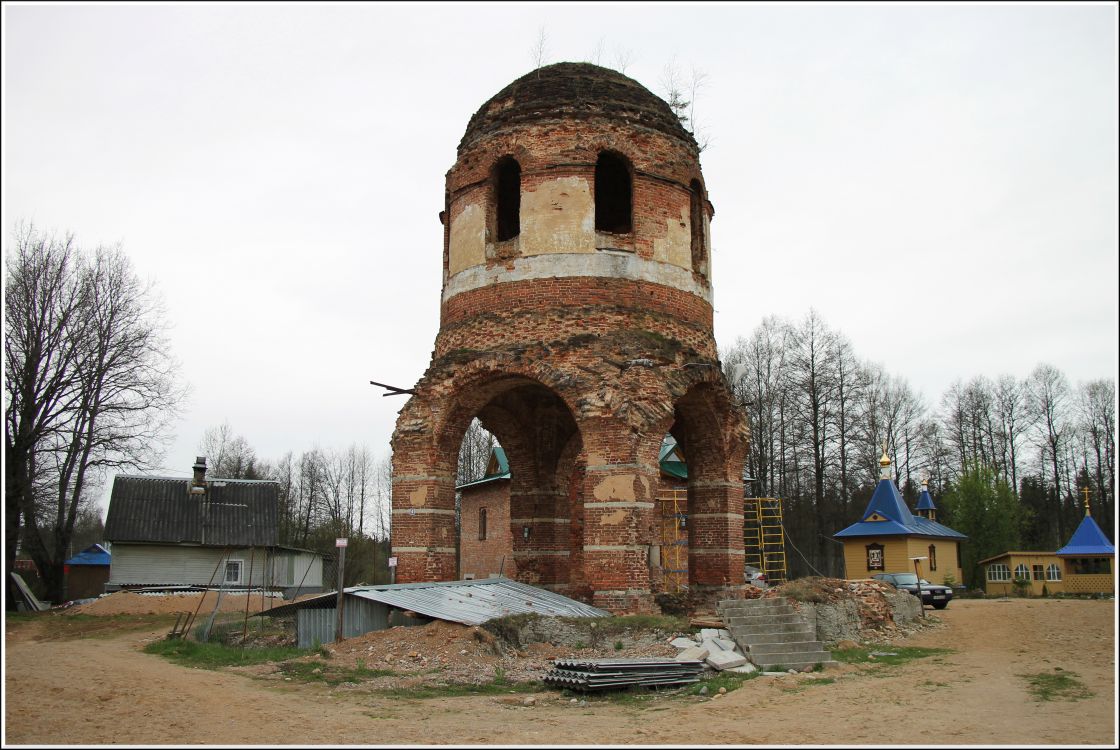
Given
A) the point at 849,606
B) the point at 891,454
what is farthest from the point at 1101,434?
the point at 849,606

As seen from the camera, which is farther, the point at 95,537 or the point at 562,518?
the point at 95,537

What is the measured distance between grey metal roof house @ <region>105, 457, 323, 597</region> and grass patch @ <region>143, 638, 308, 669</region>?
14.7 meters

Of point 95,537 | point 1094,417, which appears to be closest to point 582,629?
point 1094,417

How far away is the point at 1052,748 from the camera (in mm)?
7316

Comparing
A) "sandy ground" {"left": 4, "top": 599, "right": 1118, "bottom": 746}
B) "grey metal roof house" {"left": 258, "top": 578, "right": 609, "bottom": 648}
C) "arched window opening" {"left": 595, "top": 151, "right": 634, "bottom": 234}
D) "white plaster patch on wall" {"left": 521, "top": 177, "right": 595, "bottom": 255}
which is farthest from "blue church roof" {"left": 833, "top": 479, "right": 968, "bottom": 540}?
"grey metal roof house" {"left": 258, "top": 578, "right": 609, "bottom": 648}

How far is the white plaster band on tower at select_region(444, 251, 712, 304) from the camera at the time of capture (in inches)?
671

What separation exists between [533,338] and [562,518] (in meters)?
5.68

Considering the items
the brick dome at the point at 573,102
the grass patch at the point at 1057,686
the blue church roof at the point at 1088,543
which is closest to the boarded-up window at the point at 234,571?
the brick dome at the point at 573,102

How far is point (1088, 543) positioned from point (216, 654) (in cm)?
3247

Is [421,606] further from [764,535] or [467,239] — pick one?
[764,535]

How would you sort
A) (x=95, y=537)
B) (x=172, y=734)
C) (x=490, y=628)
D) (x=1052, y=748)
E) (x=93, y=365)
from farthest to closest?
(x=95, y=537) → (x=93, y=365) → (x=490, y=628) → (x=172, y=734) → (x=1052, y=748)

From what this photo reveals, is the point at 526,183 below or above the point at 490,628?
above

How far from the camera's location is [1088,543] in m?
34.4

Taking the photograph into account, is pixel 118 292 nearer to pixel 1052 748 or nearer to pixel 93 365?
pixel 93 365
